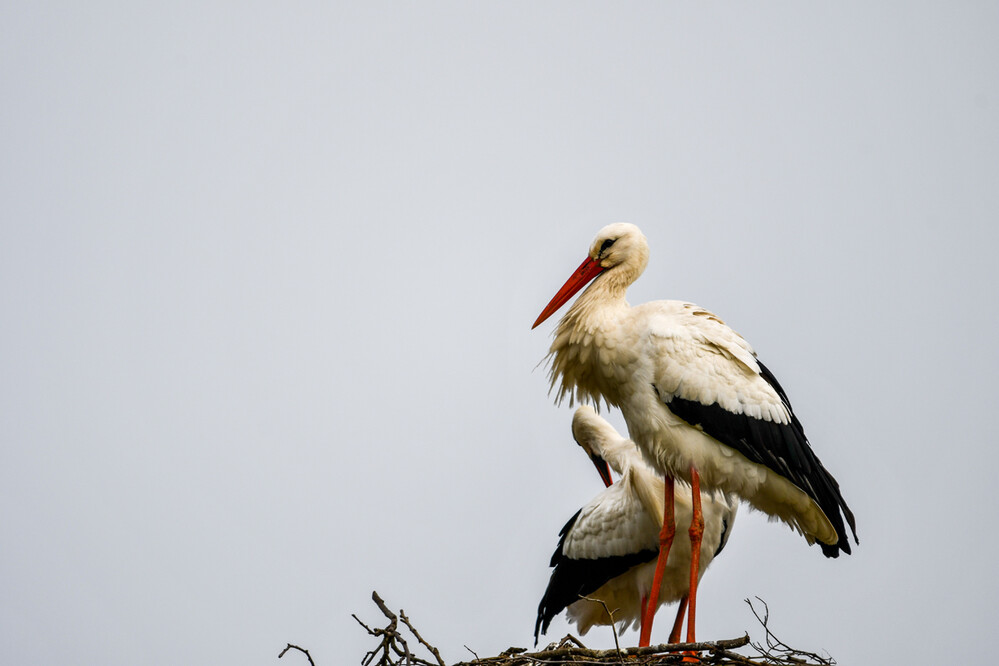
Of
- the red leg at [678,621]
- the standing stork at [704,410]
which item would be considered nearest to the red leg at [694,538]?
the standing stork at [704,410]

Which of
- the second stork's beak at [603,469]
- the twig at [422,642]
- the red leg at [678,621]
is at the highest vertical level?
the second stork's beak at [603,469]

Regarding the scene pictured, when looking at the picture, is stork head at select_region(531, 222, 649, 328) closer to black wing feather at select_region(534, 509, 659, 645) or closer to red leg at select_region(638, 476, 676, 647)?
red leg at select_region(638, 476, 676, 647)

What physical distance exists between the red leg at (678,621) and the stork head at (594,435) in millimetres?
981

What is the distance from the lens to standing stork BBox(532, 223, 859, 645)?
492 centimetres

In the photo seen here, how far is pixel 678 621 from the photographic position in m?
5.82

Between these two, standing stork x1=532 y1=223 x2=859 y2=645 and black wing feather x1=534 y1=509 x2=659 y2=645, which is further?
black wing feather x1=534 y1=509 x2=659 y2=645

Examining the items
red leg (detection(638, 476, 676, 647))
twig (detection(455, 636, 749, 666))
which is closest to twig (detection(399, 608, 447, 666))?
twig (detection(455, 636, 749, 666))

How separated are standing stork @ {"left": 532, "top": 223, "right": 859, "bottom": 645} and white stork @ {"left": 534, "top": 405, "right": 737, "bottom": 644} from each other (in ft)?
1.67

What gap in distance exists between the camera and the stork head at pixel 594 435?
6598 millimetres

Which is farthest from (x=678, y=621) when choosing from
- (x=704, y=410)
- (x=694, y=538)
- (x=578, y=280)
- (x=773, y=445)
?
(x=578, y=280)

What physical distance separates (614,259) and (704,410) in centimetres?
92

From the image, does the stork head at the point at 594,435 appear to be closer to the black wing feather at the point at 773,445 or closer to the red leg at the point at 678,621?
the red leg at the point at 678,621

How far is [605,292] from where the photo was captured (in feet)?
17.5

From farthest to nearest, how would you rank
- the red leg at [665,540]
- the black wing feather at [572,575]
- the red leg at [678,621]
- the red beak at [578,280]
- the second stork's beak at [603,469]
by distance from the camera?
the second stork's beak at [603,469] → the black wing feather at [572,575] → the red leg at [678,621] → the red beak at [578,280] → the red leg at [665,540]
